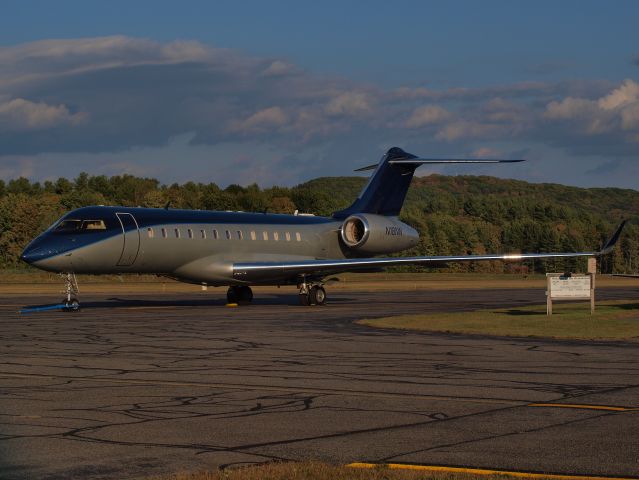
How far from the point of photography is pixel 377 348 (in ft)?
65.6

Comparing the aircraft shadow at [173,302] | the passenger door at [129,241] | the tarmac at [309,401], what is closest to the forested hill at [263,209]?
the aircraft shadow at [173,302]

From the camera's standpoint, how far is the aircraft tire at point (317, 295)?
38219 mm

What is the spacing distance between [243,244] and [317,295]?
3299 millimetres

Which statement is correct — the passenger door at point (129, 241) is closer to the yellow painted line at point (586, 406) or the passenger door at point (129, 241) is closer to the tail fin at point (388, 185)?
the tail fin at point (388, 185)

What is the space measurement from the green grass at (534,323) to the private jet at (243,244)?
6184 millimetres

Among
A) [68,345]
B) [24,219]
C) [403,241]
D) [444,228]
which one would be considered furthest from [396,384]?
[444,228]

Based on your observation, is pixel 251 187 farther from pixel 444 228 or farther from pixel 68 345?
pixel 68 345

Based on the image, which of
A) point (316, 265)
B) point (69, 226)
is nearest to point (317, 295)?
point (316, 265)

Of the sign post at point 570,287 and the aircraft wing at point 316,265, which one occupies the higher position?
the aircraft wing at point 316,265

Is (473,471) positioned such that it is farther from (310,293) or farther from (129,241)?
(310,293)

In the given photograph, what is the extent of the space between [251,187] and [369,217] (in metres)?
90.6

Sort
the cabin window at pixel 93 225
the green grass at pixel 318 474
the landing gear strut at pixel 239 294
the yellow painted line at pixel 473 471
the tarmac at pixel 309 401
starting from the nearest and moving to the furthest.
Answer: the green grass at pixel 318 474 < the yellow painted line at pixel 473 471 < the tarmac at pixel 309 401 < the cabin window at pixel 93 225 < the landing gear strut at pixel 239 294

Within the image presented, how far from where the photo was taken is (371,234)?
137 ft

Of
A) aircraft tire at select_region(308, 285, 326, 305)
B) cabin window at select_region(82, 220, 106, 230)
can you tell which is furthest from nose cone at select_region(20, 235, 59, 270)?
aircraft tire at select_region(308, 285, 326, 305)
